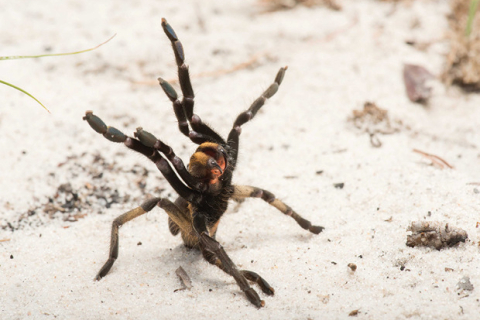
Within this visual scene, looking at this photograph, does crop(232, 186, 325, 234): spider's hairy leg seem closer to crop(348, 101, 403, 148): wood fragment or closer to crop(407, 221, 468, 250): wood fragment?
crop(407, 221, 468, 250): wood fragment

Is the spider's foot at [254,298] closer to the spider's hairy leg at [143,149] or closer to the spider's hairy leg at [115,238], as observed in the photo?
the spider's hairy leg at [143,149]

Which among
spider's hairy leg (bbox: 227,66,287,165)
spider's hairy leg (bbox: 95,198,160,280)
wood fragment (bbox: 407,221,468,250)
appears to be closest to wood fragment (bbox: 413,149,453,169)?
wood fragment (bbox: 407,221,468,250)

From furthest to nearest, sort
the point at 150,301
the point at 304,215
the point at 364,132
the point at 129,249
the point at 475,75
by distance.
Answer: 1. the point at 475,75
2. the point at 364,132
3. the point at 304,215
4. the point at 129,249
5. the point at 150,301

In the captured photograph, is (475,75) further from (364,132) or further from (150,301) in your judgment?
(150,301)

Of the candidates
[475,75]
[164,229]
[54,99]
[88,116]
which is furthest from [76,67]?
[475,75]

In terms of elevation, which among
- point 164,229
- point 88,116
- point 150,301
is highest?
point 88,116

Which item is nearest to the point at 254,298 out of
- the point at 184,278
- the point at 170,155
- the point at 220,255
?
the point at 220,255

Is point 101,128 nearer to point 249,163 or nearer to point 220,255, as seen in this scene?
point 220,255
